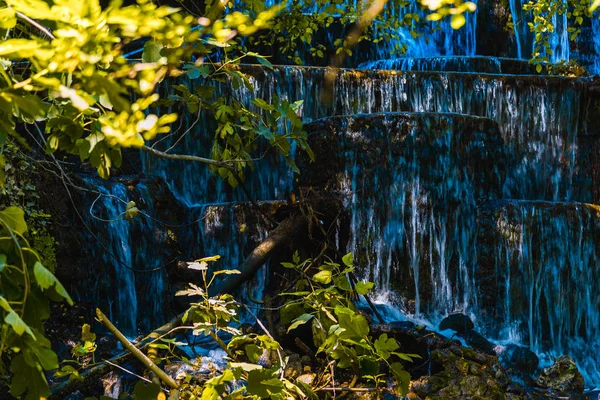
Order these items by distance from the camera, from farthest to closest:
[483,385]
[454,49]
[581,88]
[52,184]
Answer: [454,49]
[581,88]
[52,184]
[483,385]

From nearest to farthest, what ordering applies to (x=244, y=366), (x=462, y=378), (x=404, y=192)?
(x=244, y=366), (x=462, y=378), (x=404, y=192)

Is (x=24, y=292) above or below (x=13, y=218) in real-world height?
below

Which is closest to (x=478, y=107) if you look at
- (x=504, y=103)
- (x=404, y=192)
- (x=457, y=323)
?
(x=504, y=103)

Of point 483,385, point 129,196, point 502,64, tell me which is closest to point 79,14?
point 483,385

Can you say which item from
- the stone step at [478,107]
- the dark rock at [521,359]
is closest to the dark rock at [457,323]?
the dark rock at [521,359]

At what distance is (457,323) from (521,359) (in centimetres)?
→ 78

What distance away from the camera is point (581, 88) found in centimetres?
1084

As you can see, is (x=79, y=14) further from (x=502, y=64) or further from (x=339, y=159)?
(x=502, y=64)

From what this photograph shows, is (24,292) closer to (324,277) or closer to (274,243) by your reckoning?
(324,277)

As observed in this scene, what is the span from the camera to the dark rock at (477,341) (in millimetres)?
7023

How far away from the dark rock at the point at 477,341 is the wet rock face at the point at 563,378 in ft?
1.95

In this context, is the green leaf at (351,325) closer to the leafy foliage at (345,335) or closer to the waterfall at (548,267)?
the leafy foliage at (345,335)

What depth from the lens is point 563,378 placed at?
6.43 metres

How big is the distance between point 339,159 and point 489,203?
6.54 feet
